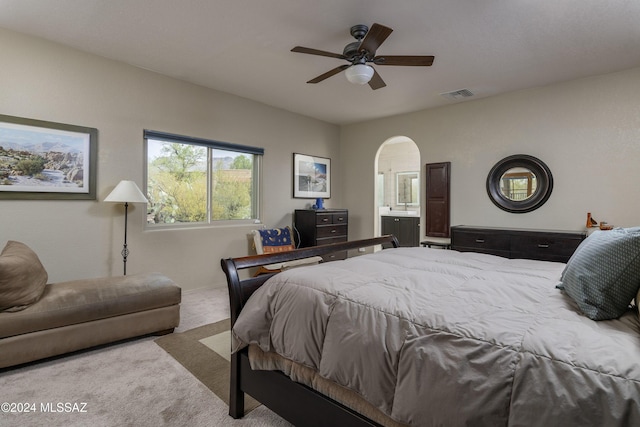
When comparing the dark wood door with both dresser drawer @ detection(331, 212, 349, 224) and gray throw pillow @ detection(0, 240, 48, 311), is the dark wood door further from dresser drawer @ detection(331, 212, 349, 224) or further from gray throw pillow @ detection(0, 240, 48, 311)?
gray throw pillow @ detection(0, 240, 48, 311)

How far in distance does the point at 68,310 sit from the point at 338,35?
317 cm

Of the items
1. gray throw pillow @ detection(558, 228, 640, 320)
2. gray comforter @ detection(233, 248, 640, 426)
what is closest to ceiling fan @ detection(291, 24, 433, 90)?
gray comforter @ detection(233, 248, 640, 426)

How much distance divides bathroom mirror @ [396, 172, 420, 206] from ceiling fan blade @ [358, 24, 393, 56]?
5217 millimetres

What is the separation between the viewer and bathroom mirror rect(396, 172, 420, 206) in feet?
24.8

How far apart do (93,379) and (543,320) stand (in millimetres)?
2635

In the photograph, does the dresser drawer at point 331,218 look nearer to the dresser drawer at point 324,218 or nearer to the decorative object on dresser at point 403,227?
the dresser drawer at point 324,218

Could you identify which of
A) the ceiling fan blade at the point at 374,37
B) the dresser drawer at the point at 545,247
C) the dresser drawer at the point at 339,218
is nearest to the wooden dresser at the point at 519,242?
the dresser drawer at the point at 545,247

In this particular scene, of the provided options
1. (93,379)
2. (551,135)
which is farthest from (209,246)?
(551,135)

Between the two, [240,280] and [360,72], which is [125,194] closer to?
[240,280]

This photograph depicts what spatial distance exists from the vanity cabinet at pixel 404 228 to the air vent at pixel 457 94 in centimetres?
280

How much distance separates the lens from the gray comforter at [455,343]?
2.88ft

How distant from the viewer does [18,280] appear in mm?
2246

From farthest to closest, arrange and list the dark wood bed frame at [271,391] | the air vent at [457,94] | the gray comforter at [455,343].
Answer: the air vent at [457,94]
the dark wood bed frame at [271,391]
the gray comforter at [455,343]

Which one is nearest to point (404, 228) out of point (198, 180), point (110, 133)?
point (198, 180)
